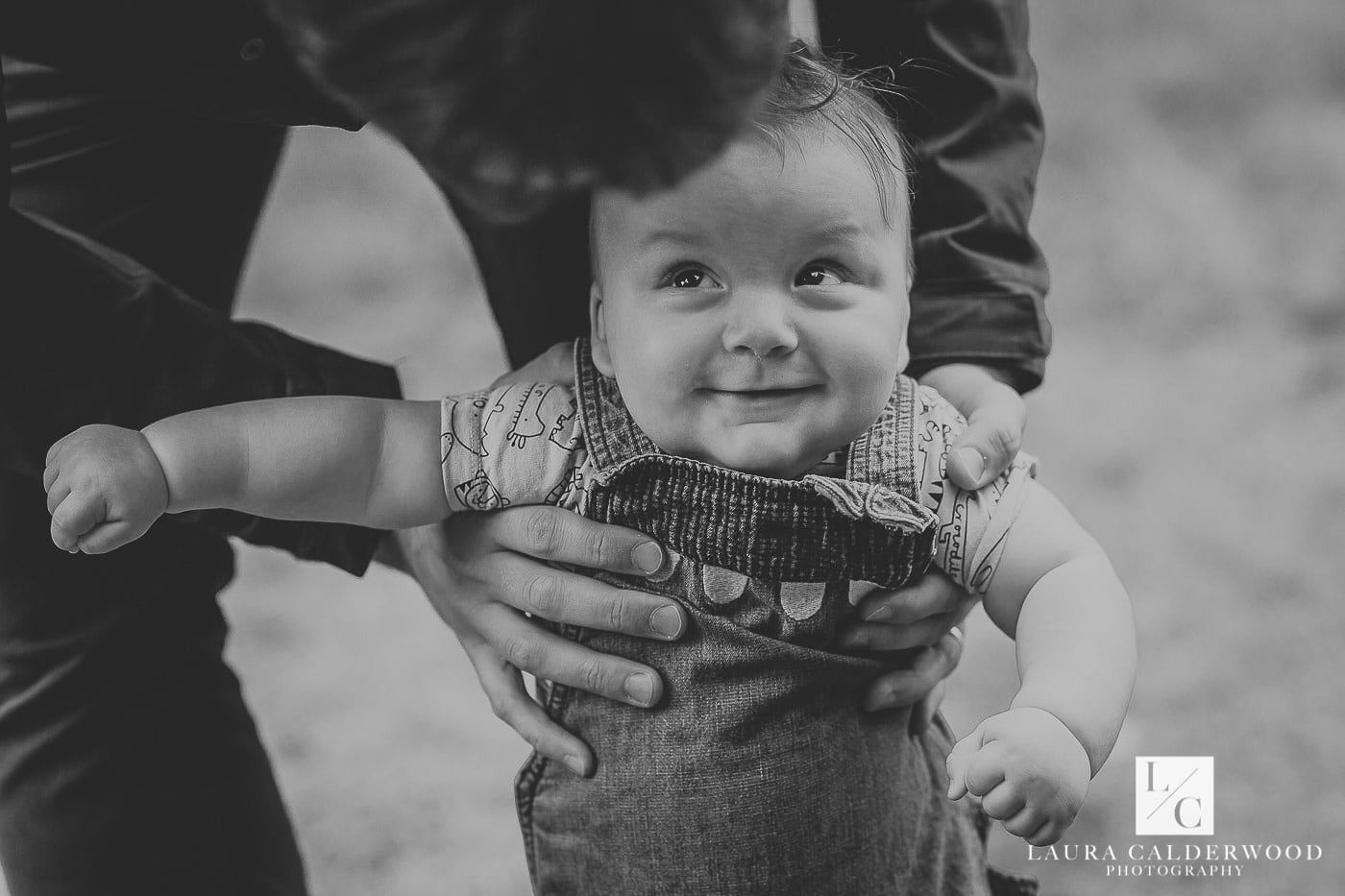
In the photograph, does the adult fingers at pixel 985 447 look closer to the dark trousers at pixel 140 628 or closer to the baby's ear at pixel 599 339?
the baby's ear at pixel 599 339

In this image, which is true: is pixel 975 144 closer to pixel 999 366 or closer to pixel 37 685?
pixel 999 366

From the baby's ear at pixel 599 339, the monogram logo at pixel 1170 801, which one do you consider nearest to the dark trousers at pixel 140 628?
the baby's ear at pixel 599 339

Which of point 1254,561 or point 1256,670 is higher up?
point 1254,561

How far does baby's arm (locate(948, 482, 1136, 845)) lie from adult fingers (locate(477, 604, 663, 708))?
0.64ft

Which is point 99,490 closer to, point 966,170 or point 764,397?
point 764,397

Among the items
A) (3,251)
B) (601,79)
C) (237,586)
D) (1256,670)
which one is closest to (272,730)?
(237,586)

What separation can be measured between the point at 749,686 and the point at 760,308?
21 cm

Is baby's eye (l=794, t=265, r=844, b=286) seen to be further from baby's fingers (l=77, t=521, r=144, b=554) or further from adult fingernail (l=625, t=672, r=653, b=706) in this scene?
baby's fingers (l=77, t=521, r=144, b=554)

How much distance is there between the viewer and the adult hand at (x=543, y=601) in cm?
75

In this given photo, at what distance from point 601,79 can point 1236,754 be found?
1278 millimetres

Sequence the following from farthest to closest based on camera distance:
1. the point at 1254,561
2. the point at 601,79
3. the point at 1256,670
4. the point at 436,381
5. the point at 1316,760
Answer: the point at 436,381 < the point at 1254,561 < the point at 1256,670 < the point at 1316,760 < the point at 601,79

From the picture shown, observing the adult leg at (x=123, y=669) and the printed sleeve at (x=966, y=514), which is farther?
the adult leg at (x=123, y=669)

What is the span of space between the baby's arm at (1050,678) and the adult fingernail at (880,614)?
2.4 inches

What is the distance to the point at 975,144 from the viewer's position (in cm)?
92
